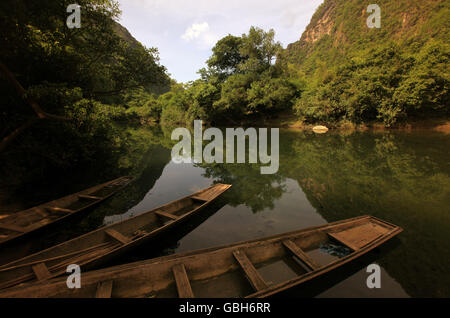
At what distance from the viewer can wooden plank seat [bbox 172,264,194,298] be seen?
114 inches

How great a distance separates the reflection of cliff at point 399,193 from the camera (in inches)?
157

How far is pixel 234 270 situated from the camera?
3719 mm

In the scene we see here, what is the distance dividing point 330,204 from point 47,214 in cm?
960

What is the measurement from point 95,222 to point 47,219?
1.26 m

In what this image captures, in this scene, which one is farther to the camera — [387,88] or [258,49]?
[258,49]

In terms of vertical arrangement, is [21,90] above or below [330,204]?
above

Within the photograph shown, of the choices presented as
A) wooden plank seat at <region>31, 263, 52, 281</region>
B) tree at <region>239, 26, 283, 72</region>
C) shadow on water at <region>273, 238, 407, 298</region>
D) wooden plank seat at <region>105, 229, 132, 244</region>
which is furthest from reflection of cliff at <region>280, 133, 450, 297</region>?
tree at <region>239, 26, 283, 72</region>

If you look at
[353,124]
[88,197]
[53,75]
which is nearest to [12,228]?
[88,197]

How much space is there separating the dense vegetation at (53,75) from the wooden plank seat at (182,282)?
5.93 metres

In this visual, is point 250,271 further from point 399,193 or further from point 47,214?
point 399,193

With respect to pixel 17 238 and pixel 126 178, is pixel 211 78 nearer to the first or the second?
pixel 126 178

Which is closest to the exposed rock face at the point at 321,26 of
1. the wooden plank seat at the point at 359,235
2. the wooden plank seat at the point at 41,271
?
the wooden plank seat at the point at 359,235

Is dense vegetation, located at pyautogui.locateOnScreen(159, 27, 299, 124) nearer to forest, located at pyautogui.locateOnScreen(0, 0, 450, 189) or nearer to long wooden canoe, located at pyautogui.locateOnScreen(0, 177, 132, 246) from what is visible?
forest, located at pyautogui.locateOnScreen(0, 0, 450, 189)

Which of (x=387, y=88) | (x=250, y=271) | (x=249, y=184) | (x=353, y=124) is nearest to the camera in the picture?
(x=250, y=271)
